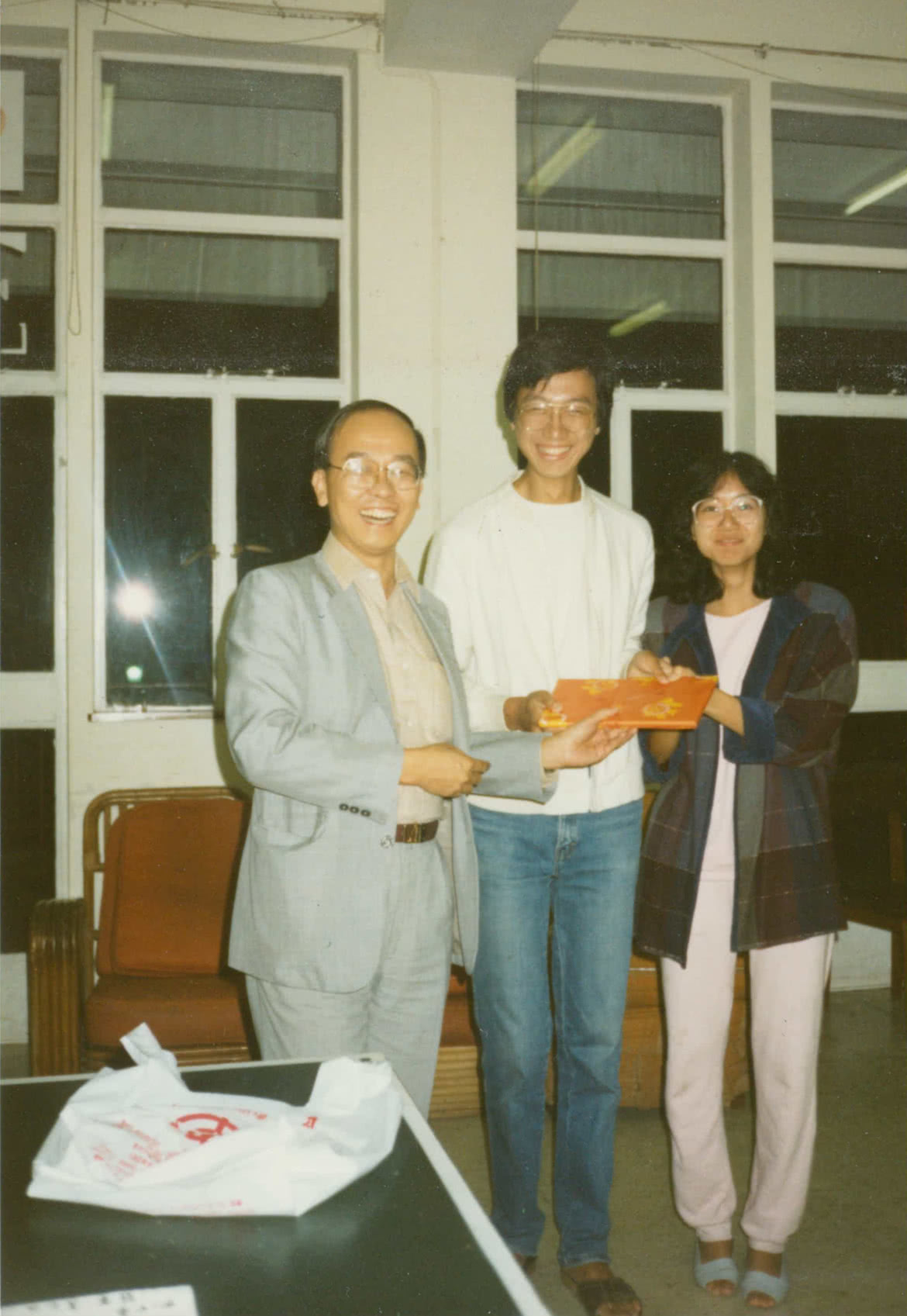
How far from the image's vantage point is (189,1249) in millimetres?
864

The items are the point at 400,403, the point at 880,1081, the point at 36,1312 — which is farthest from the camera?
the point at 400,403

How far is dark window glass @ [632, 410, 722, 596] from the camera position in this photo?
482 centimetres

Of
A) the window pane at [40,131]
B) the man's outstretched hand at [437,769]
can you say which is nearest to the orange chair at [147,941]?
the man's outstretched hand at [437,769]

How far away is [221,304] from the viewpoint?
4.47 metres

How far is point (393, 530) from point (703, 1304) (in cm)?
174

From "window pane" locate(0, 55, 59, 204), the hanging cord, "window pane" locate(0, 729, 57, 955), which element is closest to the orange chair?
"window pane" locate(0, 729, 57, 955)

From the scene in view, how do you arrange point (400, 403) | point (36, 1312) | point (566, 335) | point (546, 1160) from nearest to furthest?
point (36, 1312) → point (566, 335) → point (546, 1160) → point (400, 403)

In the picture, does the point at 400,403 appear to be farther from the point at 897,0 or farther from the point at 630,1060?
the point at 897,0

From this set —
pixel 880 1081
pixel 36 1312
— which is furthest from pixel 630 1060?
pixel 36 1312

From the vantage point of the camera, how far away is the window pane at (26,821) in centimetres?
420

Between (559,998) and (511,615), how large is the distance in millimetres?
811

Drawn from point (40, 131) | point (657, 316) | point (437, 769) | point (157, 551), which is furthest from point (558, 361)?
point (40, 131)

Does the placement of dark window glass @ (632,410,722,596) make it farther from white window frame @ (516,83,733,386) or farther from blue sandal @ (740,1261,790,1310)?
blue sandal @ (740,1261,790,1310)

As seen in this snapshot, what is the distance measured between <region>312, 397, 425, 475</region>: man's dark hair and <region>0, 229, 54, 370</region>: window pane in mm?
2729
